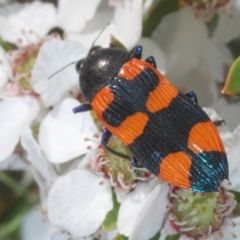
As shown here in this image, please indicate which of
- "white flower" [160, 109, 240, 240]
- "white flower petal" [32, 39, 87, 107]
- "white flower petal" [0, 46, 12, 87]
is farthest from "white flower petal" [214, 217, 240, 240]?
"white flower petal" [0, 46, 12, 87]

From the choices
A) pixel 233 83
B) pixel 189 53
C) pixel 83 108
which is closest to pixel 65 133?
pixel 83 108

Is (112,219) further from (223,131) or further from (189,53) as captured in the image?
(189,53)

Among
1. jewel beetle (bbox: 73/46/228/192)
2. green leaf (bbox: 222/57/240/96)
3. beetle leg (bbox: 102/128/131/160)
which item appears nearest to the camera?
green leaf (bbox: 222/57/240/96)

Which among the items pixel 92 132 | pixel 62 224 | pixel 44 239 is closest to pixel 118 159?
pixel 92 132

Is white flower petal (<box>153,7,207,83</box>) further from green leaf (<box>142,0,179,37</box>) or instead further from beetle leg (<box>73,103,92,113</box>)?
beetle leg (<box>73,103,92,113</box>)

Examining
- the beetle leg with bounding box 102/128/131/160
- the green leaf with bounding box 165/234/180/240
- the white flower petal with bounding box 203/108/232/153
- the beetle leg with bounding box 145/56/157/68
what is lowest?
the green leaf with bounding box 165/234/180/240

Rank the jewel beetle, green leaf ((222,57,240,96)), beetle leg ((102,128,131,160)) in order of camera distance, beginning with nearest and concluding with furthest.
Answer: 1. green leaf ((222,57,240,96))
2. the jewel beetle
3. beetle leg ((102,128,131,160))

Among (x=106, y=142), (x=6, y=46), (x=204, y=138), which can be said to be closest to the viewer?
(x=204, y=138)
